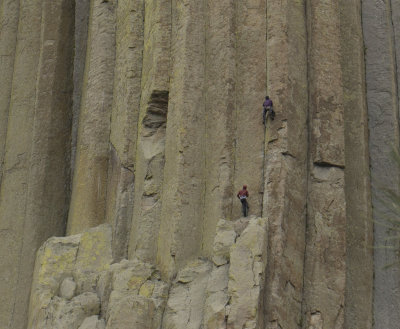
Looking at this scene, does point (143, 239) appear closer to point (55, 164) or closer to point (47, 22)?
point (55, 164)

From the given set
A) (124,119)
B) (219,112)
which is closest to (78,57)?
(124,119)

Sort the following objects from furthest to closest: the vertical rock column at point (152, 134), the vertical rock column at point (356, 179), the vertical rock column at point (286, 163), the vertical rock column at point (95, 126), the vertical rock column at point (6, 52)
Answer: the vertical rock column at point (6, 52) < the vertical rock column at point (95, 126) < the vertical rock column at point (152, 134) < the vertical rock column at point (356, 179) < the vertical rock column at point (286, 163)

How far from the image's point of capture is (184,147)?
17.2 metres

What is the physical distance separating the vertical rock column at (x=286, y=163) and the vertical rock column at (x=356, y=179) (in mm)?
863

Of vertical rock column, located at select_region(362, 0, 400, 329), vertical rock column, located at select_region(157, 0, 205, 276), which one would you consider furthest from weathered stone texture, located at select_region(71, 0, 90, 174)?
vertical rock column, located at select_region(362, 0, 400, 329)

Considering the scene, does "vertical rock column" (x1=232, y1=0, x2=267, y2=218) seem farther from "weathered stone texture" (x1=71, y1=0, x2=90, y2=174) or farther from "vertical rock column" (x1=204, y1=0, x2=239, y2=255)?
"weathered stone texture" (x1=71, y1=0, x2=90, y2=174)

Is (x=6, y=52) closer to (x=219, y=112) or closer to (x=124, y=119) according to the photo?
(x=124, y=119)

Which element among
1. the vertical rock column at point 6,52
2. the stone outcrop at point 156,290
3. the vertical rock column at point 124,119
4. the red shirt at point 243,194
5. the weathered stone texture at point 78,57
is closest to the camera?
the stone outcrop at point 156,290

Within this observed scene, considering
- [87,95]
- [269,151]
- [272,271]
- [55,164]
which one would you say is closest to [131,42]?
[87,95]

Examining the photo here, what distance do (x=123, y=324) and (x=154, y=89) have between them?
13.6 feet

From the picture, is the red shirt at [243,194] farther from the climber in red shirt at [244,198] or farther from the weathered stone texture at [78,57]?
the weathered stone texture at [78,57]

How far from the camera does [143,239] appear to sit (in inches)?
682

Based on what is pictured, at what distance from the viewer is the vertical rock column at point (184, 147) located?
16.7 meters

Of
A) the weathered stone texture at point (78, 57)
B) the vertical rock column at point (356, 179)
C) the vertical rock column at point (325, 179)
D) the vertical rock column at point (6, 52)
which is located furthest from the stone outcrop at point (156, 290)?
the vertical rock column at point (6, 52)
